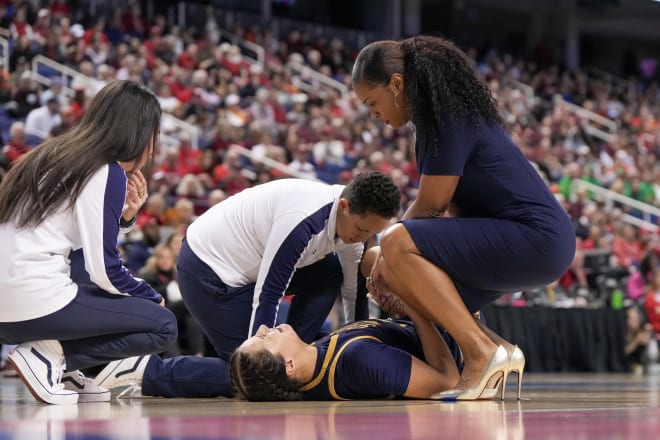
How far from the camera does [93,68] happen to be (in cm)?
1211

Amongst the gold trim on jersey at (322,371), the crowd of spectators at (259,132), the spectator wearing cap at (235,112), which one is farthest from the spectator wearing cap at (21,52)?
the gold trim on jersey at (322,371)

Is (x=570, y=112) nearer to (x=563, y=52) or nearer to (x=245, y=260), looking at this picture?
(x=563, y=52)

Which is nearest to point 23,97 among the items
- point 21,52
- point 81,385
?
point 21,52

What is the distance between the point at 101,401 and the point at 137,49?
32.4 feet

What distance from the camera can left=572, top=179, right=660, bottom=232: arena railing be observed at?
1325 cm

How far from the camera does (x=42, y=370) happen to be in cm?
330

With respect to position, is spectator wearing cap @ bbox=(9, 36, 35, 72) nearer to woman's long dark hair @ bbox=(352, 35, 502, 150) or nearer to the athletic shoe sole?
the athletic shoe sole

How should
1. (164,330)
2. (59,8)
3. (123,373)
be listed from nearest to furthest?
(164,330), (123,373), (59,8)

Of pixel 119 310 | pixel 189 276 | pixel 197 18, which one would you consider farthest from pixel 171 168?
pixel 197 18

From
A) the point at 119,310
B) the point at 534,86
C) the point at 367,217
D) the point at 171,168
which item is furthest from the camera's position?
the point at 534,86

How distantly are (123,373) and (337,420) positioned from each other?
5.34 feet

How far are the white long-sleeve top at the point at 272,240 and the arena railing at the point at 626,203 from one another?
971 cm

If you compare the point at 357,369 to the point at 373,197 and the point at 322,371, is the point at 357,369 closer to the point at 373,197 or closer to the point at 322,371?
the point at 322,371

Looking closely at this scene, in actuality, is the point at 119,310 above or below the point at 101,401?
above
